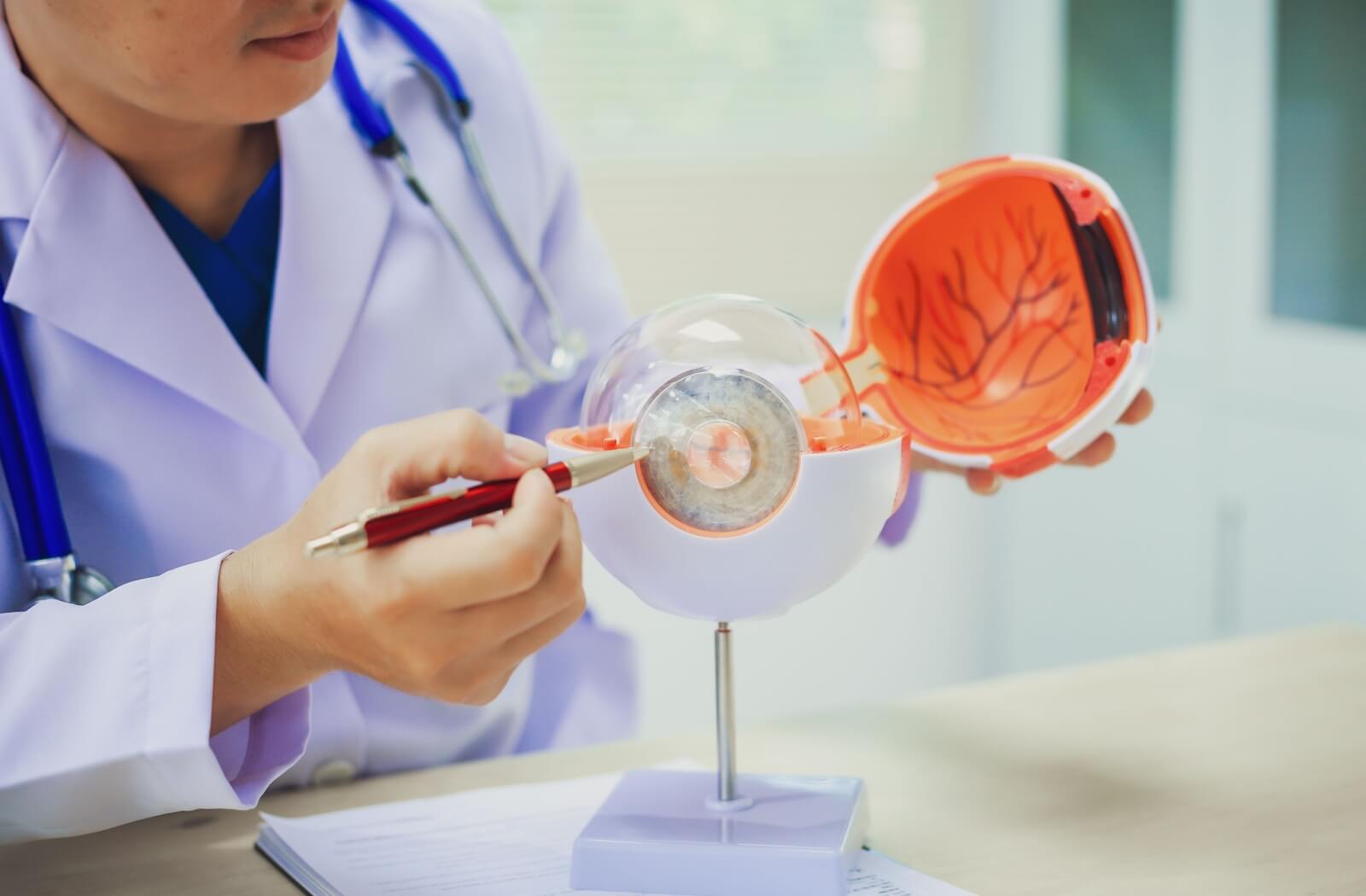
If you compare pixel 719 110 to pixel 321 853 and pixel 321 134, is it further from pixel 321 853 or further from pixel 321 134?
pixel 321 853

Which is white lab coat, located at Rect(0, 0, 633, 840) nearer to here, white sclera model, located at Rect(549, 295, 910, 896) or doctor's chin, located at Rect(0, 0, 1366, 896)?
doctor's chin, located at Rect(0, 0, 1366, 896)

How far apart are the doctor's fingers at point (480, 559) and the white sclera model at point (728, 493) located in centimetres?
8

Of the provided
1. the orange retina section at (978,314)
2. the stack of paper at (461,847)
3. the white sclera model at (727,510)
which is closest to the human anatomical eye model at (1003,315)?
the orange retina section at (978,314)

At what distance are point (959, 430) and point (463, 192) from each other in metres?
0.42

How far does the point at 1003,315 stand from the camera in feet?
3.10

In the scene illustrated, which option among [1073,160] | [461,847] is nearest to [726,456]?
[461,847]

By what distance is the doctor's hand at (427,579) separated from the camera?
1.90ft

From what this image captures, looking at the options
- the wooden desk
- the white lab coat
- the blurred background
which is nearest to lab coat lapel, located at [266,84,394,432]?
the white lab coat

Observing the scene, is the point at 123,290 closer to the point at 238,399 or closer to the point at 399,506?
the point at 238,399

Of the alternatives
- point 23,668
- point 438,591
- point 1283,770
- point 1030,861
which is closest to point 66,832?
point 23,668

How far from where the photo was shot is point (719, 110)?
223cm

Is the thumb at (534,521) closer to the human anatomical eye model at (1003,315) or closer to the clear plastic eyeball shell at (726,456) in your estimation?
the clear plastic eyeball shell at (726,456)

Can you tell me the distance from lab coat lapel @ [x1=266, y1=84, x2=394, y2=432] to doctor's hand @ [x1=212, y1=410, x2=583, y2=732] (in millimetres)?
289

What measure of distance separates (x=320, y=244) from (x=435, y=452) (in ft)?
1.35
